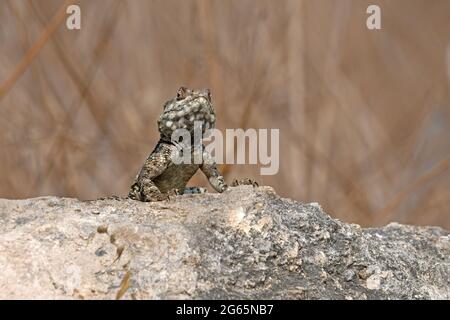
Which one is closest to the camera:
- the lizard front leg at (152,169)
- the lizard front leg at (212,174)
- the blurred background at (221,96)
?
the lizard front leg at (152,169)

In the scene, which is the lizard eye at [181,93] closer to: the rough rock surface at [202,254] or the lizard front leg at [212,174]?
the lizard front leg at [212,174]

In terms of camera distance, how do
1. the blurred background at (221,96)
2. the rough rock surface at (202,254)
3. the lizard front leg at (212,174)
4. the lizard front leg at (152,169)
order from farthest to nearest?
the blurred background at (221,96), the lizard front leg at (212,174), the lizard front leg at (152,169), the rough rock surface at (202,254)

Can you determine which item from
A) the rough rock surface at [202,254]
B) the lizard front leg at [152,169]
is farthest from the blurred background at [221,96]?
the rough rock surface at [202,254]

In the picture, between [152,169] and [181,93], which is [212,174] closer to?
[152,169]

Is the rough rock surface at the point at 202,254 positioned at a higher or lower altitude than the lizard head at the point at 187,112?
lower

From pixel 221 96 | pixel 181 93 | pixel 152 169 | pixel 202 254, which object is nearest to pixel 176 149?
pixel 152 169

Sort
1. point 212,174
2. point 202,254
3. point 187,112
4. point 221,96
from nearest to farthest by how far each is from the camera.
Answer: point 202,254, point 187,112, point 212,174, point 221,96
